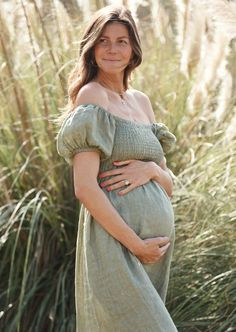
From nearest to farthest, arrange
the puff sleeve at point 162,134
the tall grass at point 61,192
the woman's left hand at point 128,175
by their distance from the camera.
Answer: the woman's left hand at point 128,175
the puff sleeve at point 162,134
the tall grass at point 61,192

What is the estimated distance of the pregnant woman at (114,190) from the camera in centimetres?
282

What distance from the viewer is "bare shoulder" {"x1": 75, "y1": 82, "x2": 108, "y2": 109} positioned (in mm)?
2865

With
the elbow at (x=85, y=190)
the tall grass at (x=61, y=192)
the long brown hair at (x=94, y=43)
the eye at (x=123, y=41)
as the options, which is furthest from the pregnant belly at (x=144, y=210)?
the tall grass at (x=61, y=192)

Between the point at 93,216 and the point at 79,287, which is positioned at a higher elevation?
the point at 93,216

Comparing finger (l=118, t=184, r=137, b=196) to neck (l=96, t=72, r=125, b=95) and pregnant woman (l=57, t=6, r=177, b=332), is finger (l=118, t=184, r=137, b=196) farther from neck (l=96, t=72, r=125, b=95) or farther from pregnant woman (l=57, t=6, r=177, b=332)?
neck (l=96, t=72, r=125, b=95)

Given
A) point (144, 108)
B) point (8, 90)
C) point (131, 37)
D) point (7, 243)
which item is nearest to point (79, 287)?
point (144, 108)

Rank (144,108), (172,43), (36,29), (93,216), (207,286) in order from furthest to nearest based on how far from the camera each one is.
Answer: (172,43)
(36,29)
(207,286)
(144,108)
(93,216)

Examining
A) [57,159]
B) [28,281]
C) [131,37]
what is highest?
[131,37]

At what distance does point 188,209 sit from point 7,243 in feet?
2.90

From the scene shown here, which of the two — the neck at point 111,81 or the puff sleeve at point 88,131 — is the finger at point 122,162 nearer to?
the puff sleeve at point 88,131

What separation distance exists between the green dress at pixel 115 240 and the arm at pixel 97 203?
0.04 metres

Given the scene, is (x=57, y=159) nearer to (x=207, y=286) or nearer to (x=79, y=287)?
(x=207, y=286)

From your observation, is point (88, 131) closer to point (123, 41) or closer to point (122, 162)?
point (122, 162)

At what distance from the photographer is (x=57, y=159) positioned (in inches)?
170
